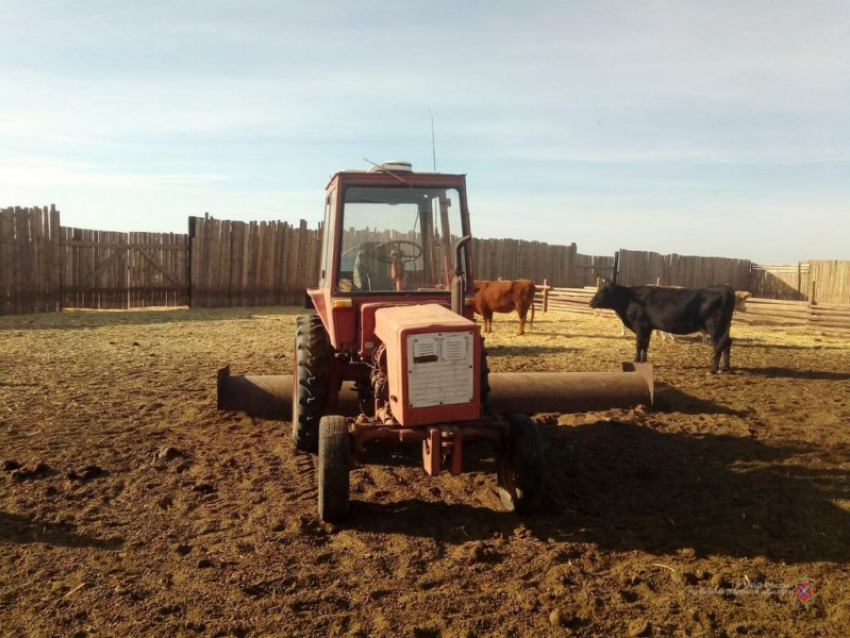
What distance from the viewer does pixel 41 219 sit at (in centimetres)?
1595

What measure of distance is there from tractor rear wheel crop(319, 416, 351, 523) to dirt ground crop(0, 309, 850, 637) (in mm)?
131

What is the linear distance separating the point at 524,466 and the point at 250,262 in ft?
54.6

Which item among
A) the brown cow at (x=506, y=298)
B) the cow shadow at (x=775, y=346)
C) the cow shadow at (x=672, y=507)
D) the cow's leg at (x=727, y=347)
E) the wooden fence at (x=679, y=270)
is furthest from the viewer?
the wooden fence at (x=679, y=270)

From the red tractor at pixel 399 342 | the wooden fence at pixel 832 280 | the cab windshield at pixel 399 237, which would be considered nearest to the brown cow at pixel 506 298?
the red tractor at pixel 399 342

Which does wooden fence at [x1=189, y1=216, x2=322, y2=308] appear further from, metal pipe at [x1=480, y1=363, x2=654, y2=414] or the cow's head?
metal pipe at [x1=480, y1=363, x2=654, y2=414]

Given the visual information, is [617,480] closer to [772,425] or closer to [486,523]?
[486,523]

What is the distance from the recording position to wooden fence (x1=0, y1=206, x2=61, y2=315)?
15242 mm

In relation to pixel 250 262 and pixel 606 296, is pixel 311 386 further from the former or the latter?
pixel 250 262

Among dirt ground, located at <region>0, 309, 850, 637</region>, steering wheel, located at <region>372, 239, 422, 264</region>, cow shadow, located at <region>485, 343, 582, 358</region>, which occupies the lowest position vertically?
dirt ground, located at <region>0, 309, 850, 637</region>

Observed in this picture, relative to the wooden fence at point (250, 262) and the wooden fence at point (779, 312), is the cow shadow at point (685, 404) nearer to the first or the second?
the wooden fence at point (779, 312)

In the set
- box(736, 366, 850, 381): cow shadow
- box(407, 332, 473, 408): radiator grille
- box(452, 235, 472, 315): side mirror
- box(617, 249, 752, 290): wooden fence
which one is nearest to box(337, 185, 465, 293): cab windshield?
box(452, 235, 472, 315): side mirror

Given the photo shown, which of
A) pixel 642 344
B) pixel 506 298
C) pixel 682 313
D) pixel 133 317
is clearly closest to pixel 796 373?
pixel 682 313

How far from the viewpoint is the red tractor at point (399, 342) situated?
4238mm

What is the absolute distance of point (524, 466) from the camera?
14.3 feet
